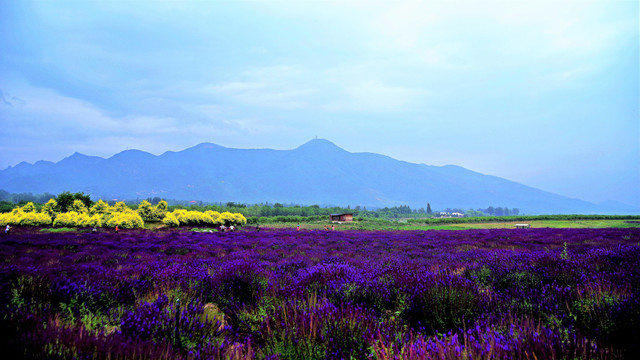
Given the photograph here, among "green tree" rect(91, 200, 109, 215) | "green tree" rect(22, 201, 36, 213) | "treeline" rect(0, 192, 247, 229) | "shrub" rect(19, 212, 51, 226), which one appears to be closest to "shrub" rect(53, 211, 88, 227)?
"treeline" rect(0, 192, 247, 229)

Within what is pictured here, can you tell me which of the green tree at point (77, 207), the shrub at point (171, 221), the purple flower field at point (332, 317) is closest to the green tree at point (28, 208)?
the green tree at point (77, 207)

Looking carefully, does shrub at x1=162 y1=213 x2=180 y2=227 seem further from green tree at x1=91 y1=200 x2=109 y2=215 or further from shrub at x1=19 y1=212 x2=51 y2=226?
shrub at x1=19 y1=212 x2=51 y2=226

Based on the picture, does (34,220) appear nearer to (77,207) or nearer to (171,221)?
(77,207)

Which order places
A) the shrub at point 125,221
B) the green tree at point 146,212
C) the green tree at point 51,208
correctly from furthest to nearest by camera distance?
the green tree at point 146,212
the green tree at point 51,208
the shrub at point 125,221

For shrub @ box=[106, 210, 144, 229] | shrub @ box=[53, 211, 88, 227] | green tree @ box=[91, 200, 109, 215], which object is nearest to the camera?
shrub @ box=[53, 211, 88, 227]

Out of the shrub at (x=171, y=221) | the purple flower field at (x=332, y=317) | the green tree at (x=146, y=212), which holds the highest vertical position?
the purple flower field at (x=332, y=317)

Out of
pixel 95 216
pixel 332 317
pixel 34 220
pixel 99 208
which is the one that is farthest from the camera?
pixel 99 208

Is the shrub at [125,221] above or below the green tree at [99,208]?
below

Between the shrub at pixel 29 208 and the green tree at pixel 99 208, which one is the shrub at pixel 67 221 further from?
the shrub at pixel 29 208

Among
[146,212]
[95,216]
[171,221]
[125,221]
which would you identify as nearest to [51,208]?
[95,216]

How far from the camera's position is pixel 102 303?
11.9ft

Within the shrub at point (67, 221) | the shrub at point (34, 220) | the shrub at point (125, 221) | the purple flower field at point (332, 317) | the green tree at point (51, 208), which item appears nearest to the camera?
the purple flower field at point (332, 317)

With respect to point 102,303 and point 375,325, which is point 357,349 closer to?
point 375,325

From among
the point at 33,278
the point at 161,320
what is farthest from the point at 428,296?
the point at 33,278
